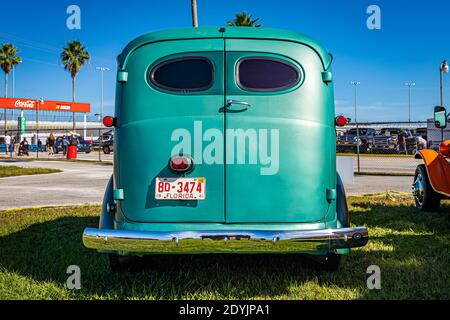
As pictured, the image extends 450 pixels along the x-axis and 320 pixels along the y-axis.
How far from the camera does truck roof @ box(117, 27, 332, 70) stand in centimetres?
379

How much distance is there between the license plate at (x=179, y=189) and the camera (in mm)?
3609

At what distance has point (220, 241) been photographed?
11.0 ft

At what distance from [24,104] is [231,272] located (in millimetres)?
69304

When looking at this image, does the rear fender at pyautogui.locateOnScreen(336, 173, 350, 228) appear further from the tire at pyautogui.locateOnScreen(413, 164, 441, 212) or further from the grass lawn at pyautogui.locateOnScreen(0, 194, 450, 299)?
the tire at pyautogui.locateOnScreen(413, 164, 441, 212)

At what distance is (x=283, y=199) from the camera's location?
364cm

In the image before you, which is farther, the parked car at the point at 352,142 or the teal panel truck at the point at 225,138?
→ the parked car at the point at 352,142

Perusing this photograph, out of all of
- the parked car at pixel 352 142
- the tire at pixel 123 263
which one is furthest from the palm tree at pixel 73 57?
the tire at pixel 123 263

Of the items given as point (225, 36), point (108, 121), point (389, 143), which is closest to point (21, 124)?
point (389, 143)

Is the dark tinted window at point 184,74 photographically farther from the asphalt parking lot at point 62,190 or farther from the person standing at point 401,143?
the person standing at point 401,143

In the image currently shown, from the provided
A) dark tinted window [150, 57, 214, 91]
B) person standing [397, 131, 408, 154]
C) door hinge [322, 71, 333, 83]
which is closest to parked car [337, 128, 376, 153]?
person standing [397, 131, 408, 154]

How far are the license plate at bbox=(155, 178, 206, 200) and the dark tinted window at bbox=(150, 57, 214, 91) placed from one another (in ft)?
2.36

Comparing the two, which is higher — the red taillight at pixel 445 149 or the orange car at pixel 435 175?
the red taillight at pixel 445 149

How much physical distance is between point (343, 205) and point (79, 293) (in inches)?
88.9

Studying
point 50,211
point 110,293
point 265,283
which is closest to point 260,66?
point 265,283
